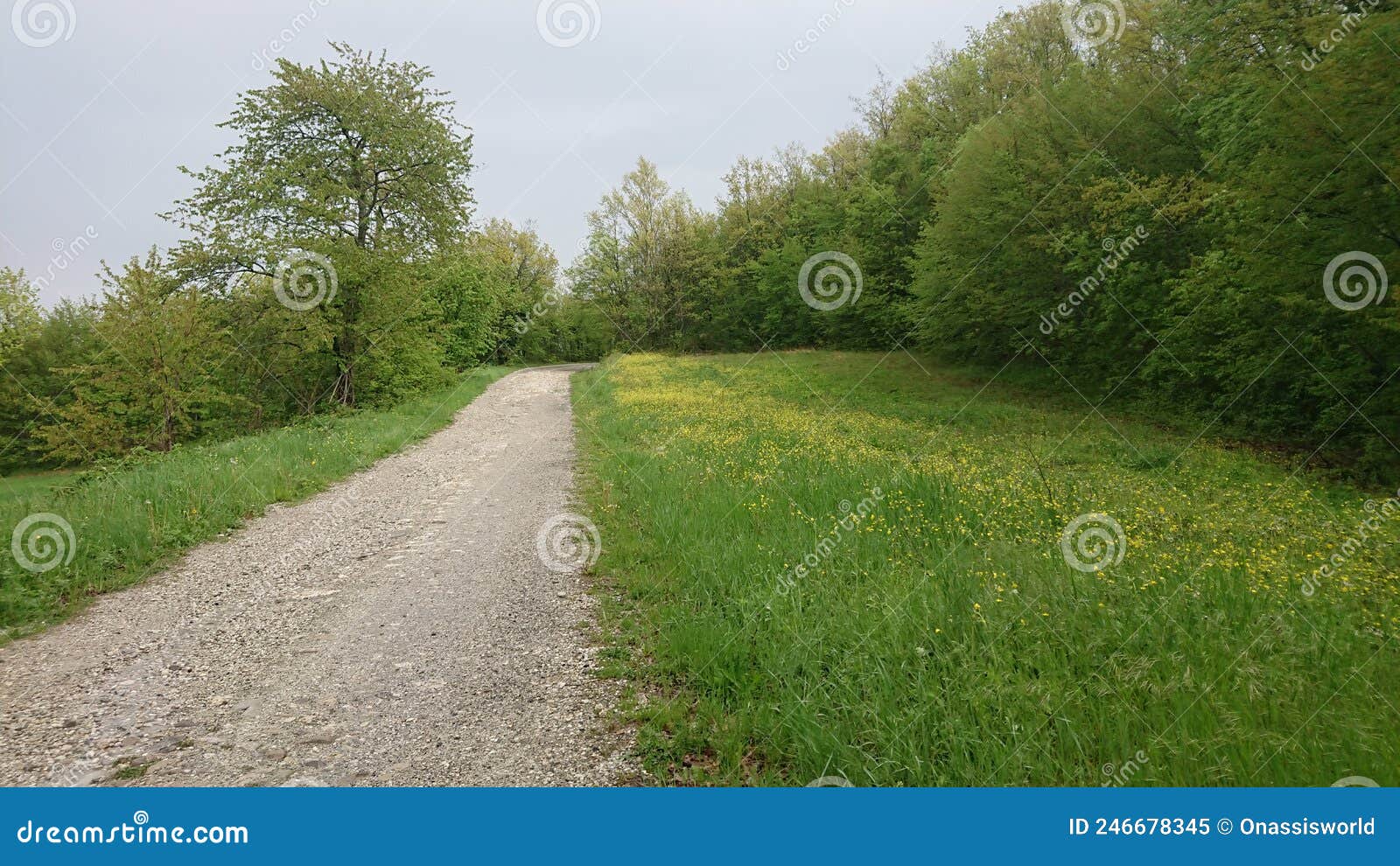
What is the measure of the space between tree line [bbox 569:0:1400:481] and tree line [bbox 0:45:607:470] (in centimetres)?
2238

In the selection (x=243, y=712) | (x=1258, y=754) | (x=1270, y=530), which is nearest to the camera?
(x=1258, y=754)

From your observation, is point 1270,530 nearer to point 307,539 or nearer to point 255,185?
point 307,539

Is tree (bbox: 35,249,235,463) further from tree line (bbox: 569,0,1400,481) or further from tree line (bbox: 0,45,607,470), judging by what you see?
tree line (bbox: 569,0,1400,481)

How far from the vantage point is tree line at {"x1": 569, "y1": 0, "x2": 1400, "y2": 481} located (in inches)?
494

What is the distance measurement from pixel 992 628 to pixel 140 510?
9851 mm

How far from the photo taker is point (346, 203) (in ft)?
63.2

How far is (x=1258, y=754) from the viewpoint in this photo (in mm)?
2922

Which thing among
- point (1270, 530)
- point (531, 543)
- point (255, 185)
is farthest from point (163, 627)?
point (255, 185)

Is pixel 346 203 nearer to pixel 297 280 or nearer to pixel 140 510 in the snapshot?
pixel 297 280

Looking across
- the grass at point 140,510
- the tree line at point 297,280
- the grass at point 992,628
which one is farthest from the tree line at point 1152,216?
the tree line at point 297,280

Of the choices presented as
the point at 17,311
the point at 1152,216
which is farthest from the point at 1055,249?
the point at 17,311

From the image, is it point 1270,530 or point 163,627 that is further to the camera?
point 1270,530

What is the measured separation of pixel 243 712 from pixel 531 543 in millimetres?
3763

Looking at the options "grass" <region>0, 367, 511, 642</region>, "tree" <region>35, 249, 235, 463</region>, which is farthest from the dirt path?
"tree" <region>35, 249, 235, 463</region>
